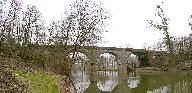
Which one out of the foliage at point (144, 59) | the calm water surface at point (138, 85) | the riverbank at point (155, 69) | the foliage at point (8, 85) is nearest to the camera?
the foliage at point (8, 85)

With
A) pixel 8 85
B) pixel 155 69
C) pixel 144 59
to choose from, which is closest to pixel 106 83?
pixel 155 69

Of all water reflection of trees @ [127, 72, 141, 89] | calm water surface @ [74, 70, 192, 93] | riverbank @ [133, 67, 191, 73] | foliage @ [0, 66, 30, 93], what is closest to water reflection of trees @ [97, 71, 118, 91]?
calm water surface @ [74, 70, 192, 93]

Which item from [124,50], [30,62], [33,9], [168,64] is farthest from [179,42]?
[30,62]

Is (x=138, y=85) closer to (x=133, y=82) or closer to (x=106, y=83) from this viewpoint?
(x=133, y=82)

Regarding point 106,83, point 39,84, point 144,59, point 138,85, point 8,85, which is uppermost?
point 8,85

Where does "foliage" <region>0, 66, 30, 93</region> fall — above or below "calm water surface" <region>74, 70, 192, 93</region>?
above

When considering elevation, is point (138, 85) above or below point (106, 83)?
above

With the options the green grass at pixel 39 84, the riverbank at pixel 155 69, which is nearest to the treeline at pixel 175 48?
the riverbank at pixel 155 69

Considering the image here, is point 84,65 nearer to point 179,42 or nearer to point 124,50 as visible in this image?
point 179,42

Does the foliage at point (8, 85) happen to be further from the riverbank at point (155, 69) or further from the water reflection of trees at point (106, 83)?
the riverbank at point (155, 69)

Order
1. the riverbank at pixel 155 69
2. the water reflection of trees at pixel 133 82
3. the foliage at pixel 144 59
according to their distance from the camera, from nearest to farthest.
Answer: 1. the water reflection of trees at pixel 133 82
2. the riverbank at pixel 155 69
3. the foliage at pixel 144 59

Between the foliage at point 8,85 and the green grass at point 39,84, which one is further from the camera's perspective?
the green grass at point 39,84

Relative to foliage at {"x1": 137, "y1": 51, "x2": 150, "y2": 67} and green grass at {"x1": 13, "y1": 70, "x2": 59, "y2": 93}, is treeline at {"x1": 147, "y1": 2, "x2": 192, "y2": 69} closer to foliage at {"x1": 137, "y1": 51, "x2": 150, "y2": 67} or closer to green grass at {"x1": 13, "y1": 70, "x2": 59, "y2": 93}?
foliage at {"x1": 137, "y1": 51, "x2": 150, "y2": 67}

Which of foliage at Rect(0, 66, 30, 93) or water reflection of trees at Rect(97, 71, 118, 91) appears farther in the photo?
water reflection of trees at Rect(97, 71, 118, 91)
